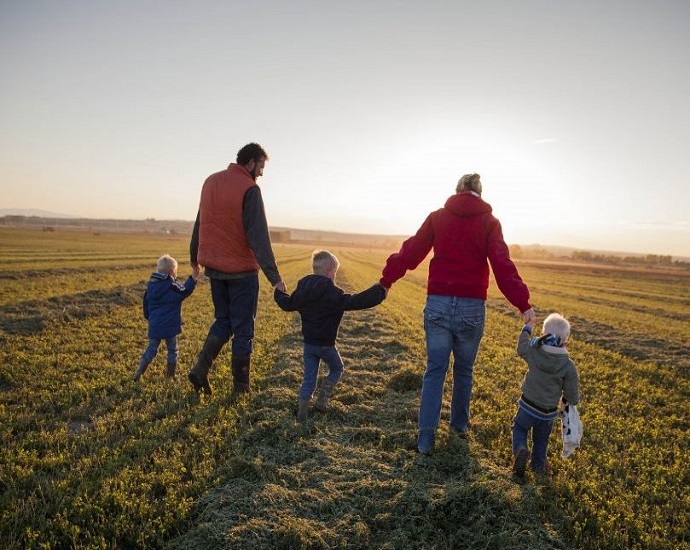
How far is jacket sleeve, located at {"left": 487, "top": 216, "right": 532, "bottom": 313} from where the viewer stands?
4.15 m

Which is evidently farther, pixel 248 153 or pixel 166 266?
pixel 166 266

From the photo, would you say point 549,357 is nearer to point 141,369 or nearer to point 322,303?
point 322,303

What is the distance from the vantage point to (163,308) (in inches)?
250

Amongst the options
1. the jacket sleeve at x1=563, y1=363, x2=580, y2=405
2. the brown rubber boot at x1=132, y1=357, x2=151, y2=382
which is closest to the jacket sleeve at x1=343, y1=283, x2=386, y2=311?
the jacket sleeve at x1=563, y1=363, x2=580, y2=405

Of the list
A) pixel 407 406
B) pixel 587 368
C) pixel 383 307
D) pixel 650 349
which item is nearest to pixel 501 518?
pixel 407 406

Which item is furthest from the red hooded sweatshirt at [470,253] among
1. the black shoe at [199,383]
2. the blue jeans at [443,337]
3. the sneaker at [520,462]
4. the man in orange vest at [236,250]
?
the black shoe at [199,383]

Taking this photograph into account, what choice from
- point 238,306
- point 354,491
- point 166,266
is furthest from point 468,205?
point 166,266

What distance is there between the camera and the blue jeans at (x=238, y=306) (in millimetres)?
5457

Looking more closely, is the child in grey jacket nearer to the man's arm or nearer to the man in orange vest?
the man in orange vest

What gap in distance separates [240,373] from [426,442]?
2.81 meters

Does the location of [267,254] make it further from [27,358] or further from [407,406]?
[27,358]

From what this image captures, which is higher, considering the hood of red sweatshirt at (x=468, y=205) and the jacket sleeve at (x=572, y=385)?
the hood of red sweatshirt at (x=468, y=205)

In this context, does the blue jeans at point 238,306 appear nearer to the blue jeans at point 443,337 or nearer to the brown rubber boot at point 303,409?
the brown rubber boot at point 303,409

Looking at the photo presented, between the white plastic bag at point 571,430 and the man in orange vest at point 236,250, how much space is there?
11.8 ft
